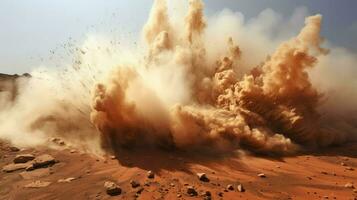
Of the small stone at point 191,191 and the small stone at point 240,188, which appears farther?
the small stone at point 240,188

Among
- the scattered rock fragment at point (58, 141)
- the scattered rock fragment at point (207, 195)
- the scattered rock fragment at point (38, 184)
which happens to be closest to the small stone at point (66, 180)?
the scattered rock fragment at point (38, 184)

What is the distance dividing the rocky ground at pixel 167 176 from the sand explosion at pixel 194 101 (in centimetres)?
121

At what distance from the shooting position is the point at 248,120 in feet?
53.9

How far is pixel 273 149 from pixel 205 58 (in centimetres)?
896

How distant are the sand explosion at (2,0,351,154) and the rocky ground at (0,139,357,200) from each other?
1.21 meters

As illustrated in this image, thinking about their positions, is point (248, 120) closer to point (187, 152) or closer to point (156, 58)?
point (187, 152)

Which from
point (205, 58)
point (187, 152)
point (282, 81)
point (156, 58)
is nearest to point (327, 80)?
point (282, 81)

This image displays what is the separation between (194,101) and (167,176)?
322 inches

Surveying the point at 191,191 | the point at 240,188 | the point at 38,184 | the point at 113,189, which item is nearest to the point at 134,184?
the point at 113,189

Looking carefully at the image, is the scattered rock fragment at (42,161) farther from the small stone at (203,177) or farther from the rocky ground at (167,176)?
the small stone at (203,177)

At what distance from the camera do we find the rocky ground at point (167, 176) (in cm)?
954

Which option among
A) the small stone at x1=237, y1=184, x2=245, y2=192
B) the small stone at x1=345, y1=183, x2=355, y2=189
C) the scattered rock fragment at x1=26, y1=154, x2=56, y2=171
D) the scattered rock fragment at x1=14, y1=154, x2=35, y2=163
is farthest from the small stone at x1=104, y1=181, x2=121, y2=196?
the small stone at x1=345, y1=183, x2=355, y2=189

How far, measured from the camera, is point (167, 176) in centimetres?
1084

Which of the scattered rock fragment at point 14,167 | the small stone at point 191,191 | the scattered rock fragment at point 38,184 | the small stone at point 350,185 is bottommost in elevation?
the scattered rock fragment at point 38,184
